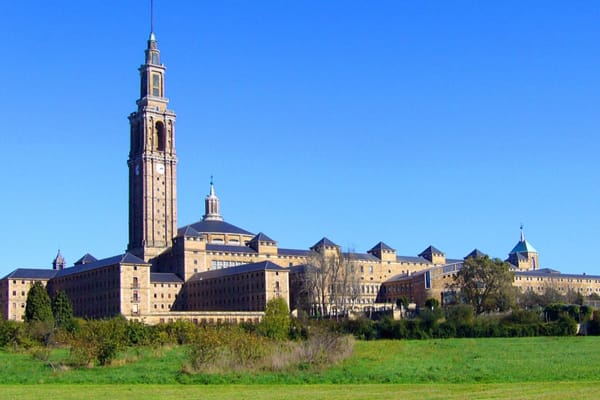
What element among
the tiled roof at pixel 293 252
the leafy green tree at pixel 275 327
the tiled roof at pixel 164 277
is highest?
the tiled roof at pixel 293 252

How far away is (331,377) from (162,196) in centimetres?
8628

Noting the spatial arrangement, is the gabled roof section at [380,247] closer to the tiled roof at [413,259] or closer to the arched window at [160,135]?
the tiled roof at [413,259]

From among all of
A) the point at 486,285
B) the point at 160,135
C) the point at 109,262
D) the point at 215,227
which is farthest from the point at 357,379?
the point at 215,227

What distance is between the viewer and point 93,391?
32.3m

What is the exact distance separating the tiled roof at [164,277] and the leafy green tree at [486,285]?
3774cm

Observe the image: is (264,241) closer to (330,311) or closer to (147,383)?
(330,311)

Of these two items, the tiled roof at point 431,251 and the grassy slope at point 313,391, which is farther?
the tiled roof at point 431,251

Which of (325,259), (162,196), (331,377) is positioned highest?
(162,196)

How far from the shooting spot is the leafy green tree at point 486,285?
88312 millimetres

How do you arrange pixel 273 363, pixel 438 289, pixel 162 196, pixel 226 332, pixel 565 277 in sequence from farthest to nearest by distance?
pixel 565 277 < pixel 162 196 < pixel 438 289 < pixel 226 332 < pixel 273 363

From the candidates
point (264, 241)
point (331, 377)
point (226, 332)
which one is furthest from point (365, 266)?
point (331, 377)

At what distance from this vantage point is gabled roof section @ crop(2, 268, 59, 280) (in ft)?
383

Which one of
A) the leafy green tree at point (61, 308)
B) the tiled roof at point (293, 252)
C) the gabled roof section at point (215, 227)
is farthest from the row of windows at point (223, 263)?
the leafy green tree at point (61, 308)

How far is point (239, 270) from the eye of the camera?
4387 inches
